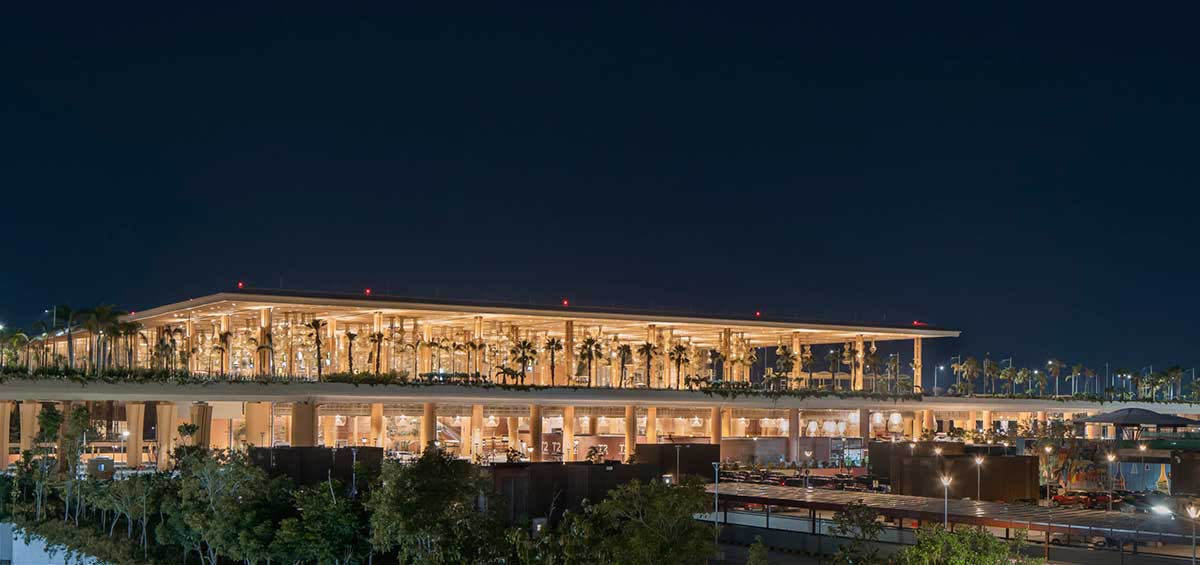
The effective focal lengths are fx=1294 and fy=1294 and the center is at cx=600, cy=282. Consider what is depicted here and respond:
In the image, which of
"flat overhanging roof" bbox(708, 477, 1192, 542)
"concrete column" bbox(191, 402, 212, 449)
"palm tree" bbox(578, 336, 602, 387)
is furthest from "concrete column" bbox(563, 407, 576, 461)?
"flat overhanging roof" bbox(708, 477, 1192, 542)

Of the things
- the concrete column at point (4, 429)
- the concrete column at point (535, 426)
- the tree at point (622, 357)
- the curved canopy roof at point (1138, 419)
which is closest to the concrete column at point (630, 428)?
the concrete column at point (535, 426)

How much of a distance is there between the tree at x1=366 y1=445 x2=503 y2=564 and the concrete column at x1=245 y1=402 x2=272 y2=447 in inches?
1773

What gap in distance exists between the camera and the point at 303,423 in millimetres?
74188

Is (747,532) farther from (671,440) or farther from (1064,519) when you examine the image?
(671,440)

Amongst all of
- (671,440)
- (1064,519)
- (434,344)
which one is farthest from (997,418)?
(1064,519)

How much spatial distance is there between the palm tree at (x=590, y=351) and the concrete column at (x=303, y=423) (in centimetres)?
2588

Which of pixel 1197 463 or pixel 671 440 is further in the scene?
pixel 671 440

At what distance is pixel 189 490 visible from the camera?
40.2 meters

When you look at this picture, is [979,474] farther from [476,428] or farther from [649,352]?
[476,428]

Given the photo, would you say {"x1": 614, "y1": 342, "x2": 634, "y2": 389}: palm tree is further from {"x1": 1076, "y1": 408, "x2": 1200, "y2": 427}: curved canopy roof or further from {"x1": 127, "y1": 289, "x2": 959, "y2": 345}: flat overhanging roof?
{"x1": 1076, "y1": 408, "x2": 1200, "y2": 427}: curved canopy roof

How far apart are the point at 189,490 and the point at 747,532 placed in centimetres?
1802

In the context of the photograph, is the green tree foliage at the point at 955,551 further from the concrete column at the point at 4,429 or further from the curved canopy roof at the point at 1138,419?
the concrete column at the point at 4,429

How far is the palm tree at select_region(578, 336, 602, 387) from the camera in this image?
95688 millimetres

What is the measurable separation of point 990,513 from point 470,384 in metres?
46.0
